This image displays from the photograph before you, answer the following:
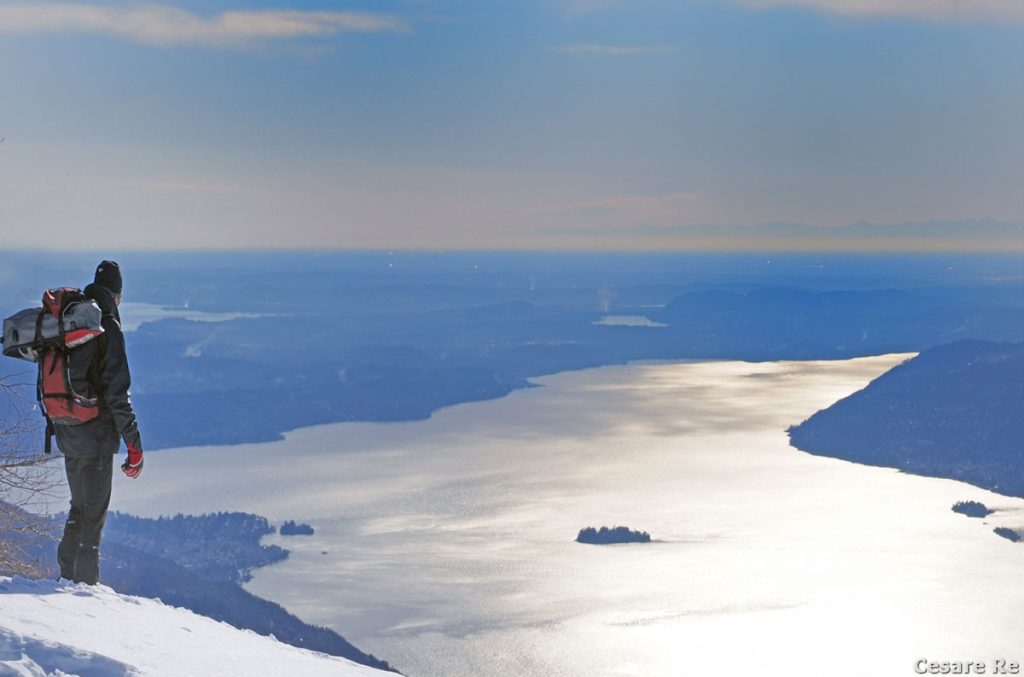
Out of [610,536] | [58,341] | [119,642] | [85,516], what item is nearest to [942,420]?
[610,536]

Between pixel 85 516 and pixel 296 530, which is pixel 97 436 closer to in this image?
pixel 85 516

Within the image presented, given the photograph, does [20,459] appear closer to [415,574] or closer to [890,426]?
[415,574]

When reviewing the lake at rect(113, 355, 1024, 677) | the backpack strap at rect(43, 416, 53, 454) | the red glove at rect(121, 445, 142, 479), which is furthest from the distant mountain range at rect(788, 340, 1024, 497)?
the backpack strap at rect(43, 416, 53, 454)

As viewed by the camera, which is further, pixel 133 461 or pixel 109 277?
pixel 109 277

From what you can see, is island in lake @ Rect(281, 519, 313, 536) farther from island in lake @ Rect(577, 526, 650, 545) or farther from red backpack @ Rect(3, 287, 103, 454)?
red backpack @ Rect(3, 287, 103, 454)

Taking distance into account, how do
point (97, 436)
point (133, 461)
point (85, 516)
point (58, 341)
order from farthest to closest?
point (85, 516)
point (97, 436)
point (133, 461)
point (58, 341)

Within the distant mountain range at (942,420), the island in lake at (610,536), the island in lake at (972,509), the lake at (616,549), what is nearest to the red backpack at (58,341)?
the lake at (616,549)

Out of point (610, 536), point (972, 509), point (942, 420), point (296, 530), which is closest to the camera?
point (610, 536)
